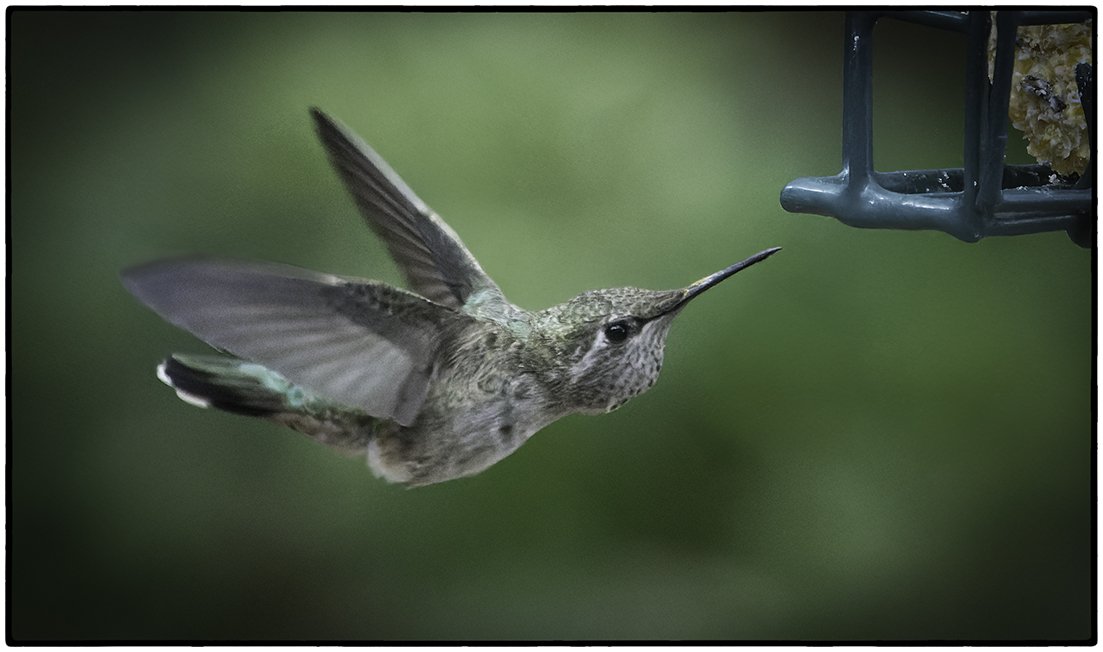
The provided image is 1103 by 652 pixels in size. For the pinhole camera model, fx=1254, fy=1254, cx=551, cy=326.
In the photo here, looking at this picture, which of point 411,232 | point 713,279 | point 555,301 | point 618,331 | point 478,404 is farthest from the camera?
point 555,301

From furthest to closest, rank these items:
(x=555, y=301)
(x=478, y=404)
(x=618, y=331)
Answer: (x=555, y=301) → (x=478, y=404) → (x=618, y=331)

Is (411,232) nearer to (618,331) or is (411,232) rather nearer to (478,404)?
(478,404)

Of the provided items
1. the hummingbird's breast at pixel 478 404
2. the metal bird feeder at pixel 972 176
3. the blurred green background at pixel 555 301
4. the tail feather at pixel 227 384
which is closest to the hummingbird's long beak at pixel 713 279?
the metal bird feeder at pixel 972 176

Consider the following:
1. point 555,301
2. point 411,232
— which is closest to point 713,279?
point 411,232

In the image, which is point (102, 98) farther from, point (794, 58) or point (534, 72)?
point (794, 58)

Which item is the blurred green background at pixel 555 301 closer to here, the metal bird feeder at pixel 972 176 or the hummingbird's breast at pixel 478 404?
the hummingbird's breast at pixel 478 404

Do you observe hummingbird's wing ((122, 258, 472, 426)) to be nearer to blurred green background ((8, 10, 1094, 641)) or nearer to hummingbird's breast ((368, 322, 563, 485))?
hummingbird's breast ((368, 322, 563, 485))
